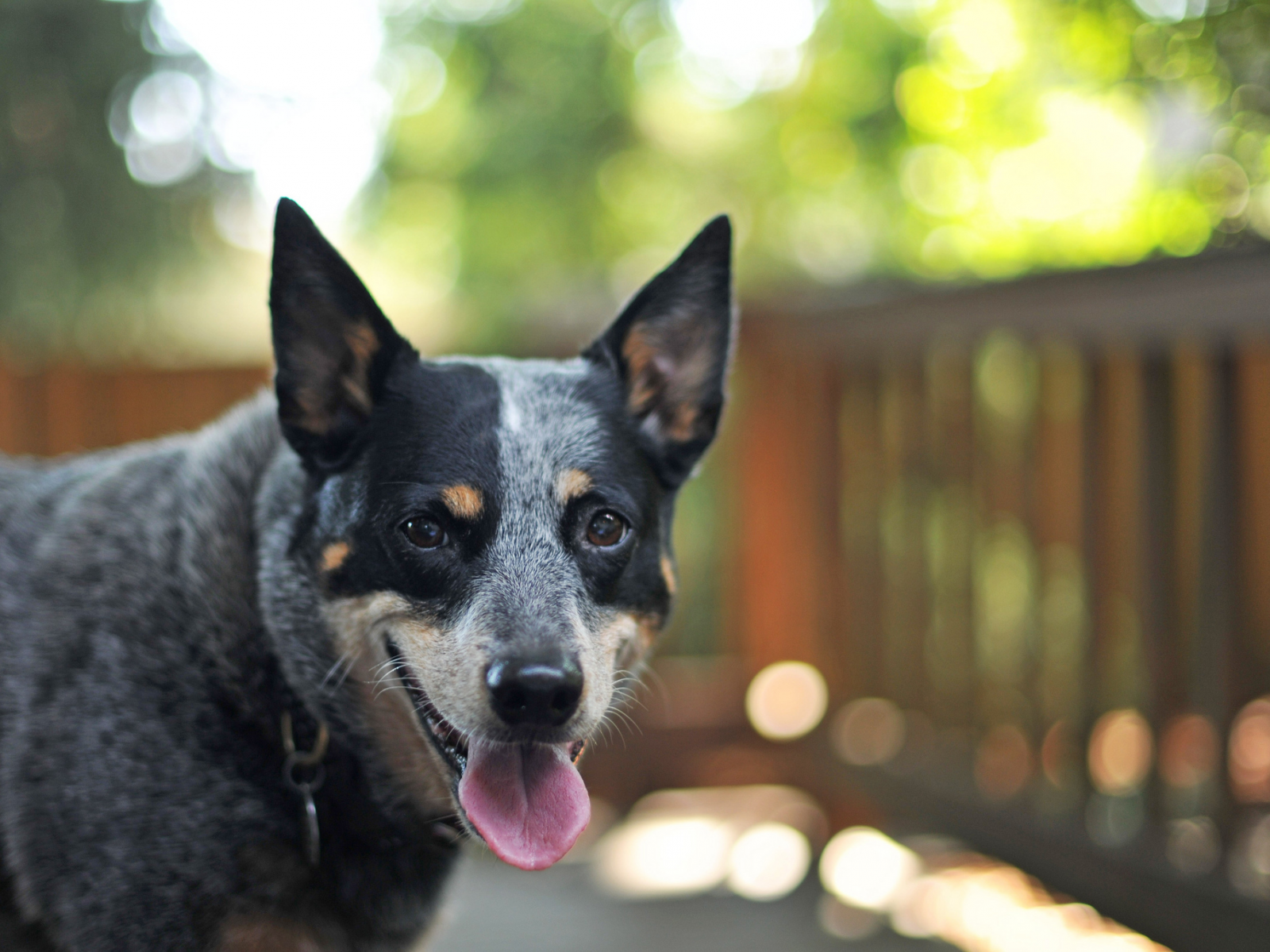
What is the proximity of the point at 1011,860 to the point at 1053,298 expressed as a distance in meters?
1.85

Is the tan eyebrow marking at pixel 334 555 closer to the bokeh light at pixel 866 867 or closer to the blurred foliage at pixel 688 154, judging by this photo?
the blurred foliage at pixel 688 154

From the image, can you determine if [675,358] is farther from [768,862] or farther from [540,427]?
[768,862]

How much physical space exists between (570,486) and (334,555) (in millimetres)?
462

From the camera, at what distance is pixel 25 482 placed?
209 cm

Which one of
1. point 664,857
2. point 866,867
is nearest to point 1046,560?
point 866,867

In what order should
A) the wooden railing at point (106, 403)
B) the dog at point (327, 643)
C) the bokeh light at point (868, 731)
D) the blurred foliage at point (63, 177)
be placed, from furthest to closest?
the blurred foliage at point (63, 177) < the wooden railing at point (106, 403) < the bokeh light at point (868, 731) < the dog at point (327, 643)

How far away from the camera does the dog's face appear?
1.58 meters

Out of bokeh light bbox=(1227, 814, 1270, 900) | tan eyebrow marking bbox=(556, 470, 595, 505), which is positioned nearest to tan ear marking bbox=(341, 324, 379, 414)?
tan eyebrow marking bbox=(556, 470, 595, 505)

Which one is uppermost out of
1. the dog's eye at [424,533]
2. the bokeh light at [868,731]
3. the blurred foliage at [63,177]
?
the blurred foliage at [63,177]

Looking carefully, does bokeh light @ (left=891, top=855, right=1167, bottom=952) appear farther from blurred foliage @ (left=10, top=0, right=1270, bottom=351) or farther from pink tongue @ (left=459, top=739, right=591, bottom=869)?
blurred foliage @ (left=10, top=0, right=1270, bottom=351)

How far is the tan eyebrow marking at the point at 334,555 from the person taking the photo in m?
1.72

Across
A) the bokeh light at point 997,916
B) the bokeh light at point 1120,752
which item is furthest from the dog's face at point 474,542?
the bokeh light at point 997,916

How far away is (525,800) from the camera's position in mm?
1622

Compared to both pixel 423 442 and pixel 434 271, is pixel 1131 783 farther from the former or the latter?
pixel 434 271
